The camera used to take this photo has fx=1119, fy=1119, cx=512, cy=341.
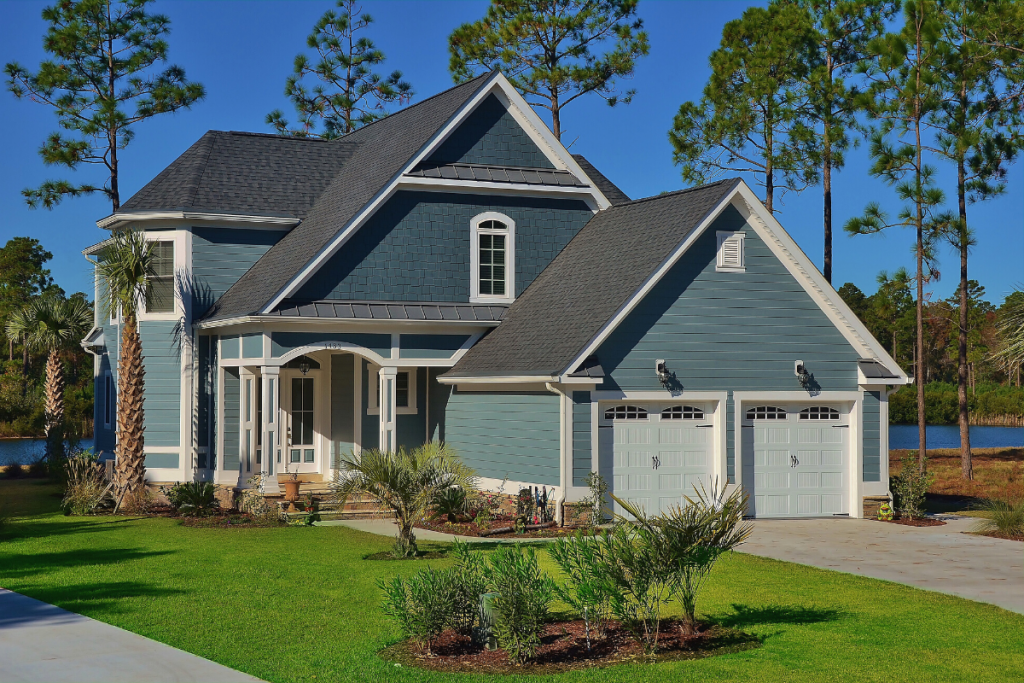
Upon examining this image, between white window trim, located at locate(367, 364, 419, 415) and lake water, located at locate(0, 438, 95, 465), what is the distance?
1441cm

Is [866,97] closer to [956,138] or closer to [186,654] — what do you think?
[956,138]

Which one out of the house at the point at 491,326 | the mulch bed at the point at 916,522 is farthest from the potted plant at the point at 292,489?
the mulch bed at the point at 916,522

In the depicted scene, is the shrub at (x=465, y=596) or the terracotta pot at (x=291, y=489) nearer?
the shrub at (x=465, y=596)

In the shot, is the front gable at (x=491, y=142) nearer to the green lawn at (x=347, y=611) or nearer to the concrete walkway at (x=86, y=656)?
the green lawn at (x=347, y=611)

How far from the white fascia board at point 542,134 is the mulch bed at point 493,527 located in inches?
344

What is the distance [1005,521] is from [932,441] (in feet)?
125

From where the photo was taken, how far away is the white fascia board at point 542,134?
81.3 feet

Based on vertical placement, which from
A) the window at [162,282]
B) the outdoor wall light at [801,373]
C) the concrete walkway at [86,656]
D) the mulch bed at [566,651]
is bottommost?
the mulch bed at [566,651]

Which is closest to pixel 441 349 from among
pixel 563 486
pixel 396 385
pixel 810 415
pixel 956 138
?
pixel 396 385

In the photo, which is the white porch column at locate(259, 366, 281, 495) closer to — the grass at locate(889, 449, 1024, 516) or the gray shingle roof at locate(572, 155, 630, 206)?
the gray shingle roof at locate(572, 155, 630, 206)

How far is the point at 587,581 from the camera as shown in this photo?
1018 cm

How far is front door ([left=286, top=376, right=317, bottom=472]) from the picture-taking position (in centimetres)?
2516

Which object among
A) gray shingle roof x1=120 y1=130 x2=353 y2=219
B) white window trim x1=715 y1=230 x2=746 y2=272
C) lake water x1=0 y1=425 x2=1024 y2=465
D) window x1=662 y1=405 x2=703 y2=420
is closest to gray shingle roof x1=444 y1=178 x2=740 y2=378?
Answer: white window trim x1=715 y1=230 x2=746 y2=272

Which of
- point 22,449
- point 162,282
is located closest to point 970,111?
point 162,282
